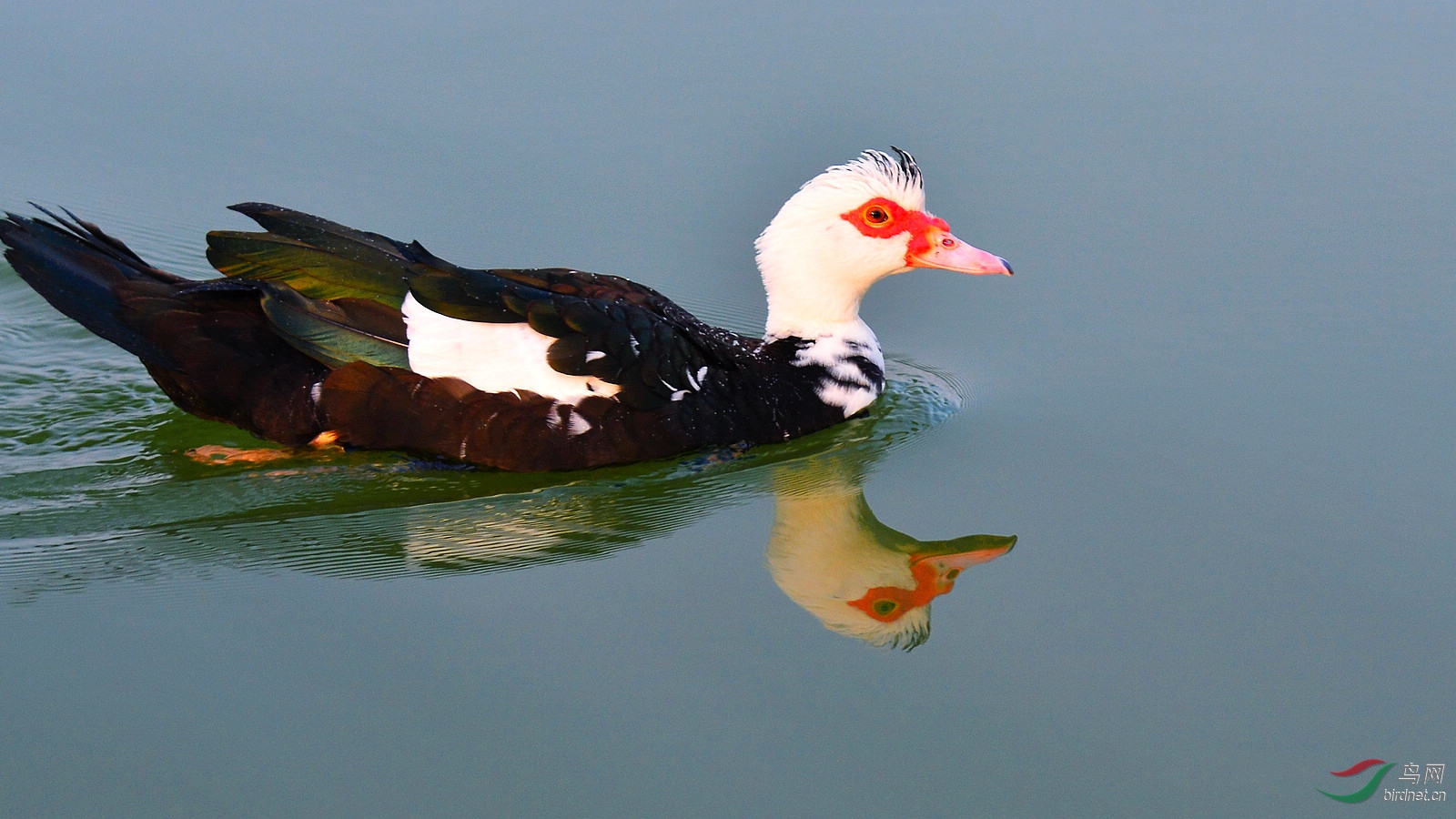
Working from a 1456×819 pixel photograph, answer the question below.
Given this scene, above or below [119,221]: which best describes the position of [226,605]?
below

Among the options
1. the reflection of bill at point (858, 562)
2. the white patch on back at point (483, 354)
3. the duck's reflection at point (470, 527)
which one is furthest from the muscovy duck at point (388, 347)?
the reflection of bill at point (858, 562)

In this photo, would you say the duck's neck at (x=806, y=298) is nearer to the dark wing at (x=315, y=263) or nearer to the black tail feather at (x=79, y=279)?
the dark wing at (x=315, y=263)

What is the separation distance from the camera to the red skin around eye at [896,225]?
6.87m

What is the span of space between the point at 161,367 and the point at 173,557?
1069 mm

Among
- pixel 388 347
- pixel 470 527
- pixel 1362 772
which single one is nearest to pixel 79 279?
pixel 388 347

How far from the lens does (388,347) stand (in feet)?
20.5

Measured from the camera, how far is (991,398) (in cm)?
720

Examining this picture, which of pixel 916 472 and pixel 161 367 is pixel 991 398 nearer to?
pixel 916 472

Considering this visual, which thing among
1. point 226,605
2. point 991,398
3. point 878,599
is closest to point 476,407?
point 226,605

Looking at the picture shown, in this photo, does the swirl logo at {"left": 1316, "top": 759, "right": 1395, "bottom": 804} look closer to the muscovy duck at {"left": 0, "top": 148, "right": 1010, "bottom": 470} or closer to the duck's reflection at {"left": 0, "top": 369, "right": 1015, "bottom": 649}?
the duck's reflection at {"left": 0, "top": 369, "right": 1015, "bottom": 649}

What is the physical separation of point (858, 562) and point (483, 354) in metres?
1.73

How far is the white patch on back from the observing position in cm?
625

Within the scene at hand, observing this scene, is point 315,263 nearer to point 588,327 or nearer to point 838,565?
point 588,327

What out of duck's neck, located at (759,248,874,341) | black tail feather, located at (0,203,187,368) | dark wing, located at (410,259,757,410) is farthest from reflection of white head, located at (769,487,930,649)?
black tail feather, located at (0,203,187,368)
